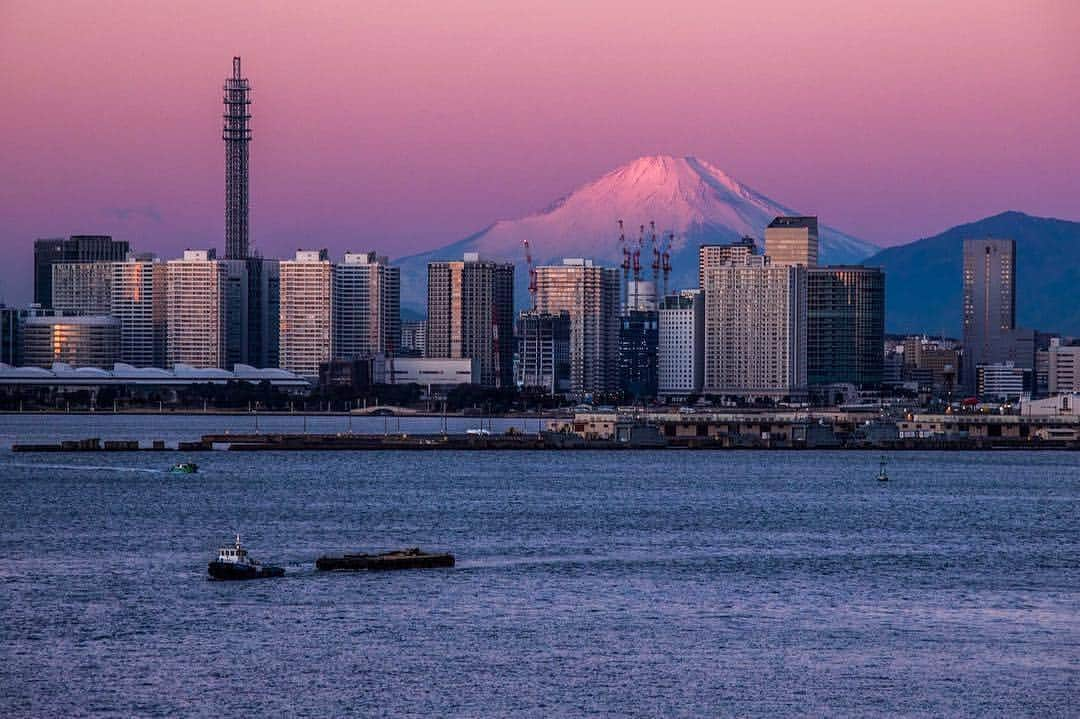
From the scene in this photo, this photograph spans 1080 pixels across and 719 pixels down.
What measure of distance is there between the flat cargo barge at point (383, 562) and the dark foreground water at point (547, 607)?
0.79 meters

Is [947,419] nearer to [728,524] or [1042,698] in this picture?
[728,524]

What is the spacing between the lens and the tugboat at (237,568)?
5309 cm

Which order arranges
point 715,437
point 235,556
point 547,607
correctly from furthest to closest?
point 715,437, point 235,556, point 547,607

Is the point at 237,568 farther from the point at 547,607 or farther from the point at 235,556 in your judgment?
the point at 547,607

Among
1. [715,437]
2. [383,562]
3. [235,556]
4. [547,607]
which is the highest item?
[715,437]

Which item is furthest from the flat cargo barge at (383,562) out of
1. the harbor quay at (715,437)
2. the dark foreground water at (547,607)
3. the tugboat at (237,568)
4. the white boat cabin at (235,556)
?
the harbor quay at (715,437)

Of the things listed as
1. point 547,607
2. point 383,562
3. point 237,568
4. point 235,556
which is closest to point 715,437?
point 383,562

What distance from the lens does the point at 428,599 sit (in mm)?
50375

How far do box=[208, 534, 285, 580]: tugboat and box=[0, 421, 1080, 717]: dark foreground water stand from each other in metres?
0.81

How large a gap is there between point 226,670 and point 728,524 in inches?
1419

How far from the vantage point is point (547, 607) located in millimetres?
49531

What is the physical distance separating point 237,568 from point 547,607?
8.79m

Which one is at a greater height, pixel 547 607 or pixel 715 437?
pixel 715 437

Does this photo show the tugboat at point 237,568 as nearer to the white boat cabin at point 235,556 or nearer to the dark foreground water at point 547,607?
the white boat cabin at point 235,556
